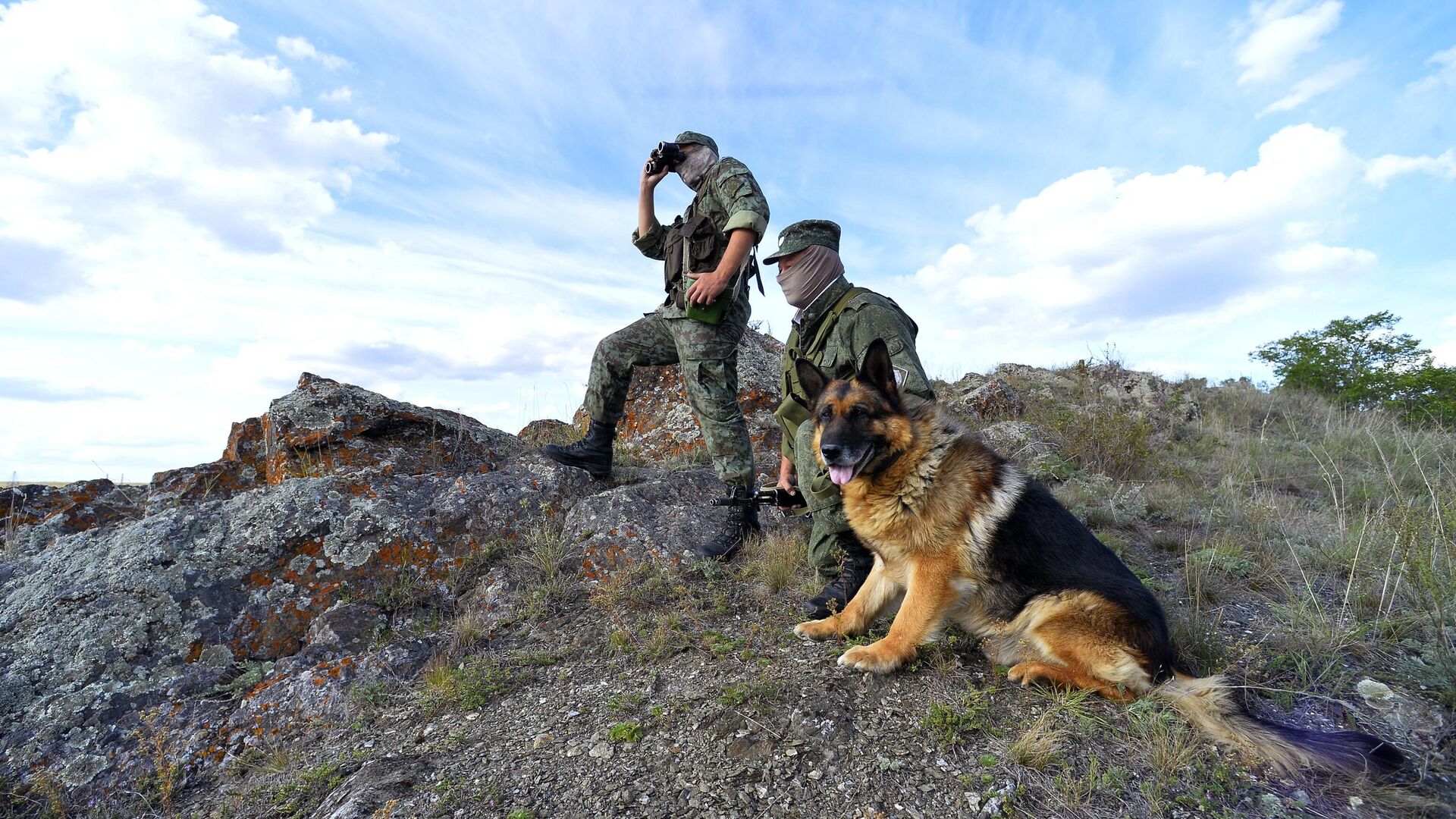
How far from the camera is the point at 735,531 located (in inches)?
195

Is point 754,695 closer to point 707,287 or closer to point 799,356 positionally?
point 799,356

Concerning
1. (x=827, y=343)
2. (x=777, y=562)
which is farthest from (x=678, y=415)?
(x=827, y=343)

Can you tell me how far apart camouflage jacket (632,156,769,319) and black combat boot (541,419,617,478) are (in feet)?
4.33

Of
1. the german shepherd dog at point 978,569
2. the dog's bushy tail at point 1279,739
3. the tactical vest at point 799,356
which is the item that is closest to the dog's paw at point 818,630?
the german shepherd dog at point 978,569

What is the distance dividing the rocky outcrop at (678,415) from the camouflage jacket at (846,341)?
7.83 feet

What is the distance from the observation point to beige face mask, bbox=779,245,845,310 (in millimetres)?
4055

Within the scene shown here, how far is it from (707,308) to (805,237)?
101 centimetres

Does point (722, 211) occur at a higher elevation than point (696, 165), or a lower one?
lower

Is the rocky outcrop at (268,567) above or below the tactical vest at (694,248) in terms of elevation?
below

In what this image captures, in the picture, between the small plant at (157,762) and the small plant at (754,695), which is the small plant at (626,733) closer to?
the small plant at (754,695)

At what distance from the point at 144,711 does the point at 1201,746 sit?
18.1 feet

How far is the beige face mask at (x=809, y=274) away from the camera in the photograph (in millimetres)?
4055

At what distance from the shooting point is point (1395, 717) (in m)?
2.88

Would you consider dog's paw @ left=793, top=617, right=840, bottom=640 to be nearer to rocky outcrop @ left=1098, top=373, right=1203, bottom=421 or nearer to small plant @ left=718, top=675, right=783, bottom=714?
small plant @ left=718, top=675, right=783, bottom=714
